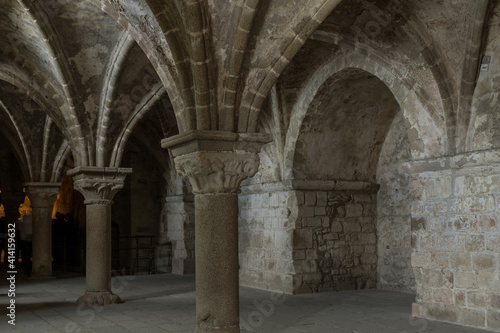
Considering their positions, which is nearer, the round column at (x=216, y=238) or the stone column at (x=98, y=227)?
the round column at (x=216, y=238)

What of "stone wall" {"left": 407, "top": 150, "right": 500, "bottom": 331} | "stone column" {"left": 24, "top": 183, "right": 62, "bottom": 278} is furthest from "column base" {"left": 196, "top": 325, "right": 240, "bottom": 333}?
"stone column" {"left": 24, "top": 183, "right": 62, "bottom": 278}

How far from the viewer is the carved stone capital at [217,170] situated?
15.3 ft

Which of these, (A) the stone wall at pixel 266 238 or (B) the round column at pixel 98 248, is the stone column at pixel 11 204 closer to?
(A) the stone wall at pixel 266 238

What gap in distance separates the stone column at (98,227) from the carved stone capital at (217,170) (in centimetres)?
321

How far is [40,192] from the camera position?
37.3 feet

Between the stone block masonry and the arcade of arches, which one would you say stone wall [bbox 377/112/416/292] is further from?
the stone block masonry

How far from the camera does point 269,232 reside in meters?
9.28

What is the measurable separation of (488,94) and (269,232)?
4.42 meters

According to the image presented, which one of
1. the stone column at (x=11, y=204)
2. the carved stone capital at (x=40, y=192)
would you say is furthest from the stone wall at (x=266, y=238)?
the stone column at (x=11, y=204)

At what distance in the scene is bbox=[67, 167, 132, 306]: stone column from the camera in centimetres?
755

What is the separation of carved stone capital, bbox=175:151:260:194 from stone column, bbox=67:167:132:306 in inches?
127

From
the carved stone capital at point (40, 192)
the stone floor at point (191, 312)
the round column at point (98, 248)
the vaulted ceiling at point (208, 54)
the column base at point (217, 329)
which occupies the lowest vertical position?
the stone floor at point (191, 312)

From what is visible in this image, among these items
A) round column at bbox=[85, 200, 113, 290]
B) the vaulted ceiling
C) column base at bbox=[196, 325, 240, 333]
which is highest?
the vaulted ceiling

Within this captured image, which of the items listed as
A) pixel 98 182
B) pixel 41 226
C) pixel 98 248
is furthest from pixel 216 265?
pixel 41 226
